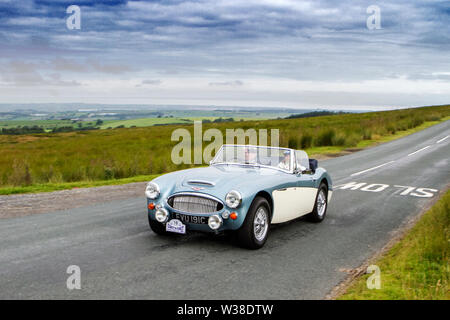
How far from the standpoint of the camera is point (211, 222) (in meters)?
6.31

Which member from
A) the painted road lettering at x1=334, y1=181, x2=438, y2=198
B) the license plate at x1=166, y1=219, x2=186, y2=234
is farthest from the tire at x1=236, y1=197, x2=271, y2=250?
the painted road lettering at x1=334, y1=181, x2=438, y2=198

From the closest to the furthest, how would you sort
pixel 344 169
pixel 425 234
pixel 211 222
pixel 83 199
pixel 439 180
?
pixel 211 222
pixel 425 234
pixel 83 199
pixel 439 180
pixel 344 169

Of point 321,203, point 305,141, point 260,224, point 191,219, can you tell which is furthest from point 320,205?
point 305,141

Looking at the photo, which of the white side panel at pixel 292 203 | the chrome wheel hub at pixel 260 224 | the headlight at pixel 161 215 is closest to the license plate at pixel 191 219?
the headlight at pixel 161 215

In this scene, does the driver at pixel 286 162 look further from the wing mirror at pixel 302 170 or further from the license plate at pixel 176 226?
the license plate at pixel 176 226

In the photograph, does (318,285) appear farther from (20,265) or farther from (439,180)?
(439,180)

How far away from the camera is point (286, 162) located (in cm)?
805

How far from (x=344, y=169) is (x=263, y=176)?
1158 cm

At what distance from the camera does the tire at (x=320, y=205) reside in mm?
8703

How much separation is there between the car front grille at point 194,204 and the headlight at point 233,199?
15 centimetres

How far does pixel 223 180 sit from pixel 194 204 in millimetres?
617

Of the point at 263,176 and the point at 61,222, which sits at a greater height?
the point at 263,176

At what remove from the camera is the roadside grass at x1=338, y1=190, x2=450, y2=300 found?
16.0 ft
